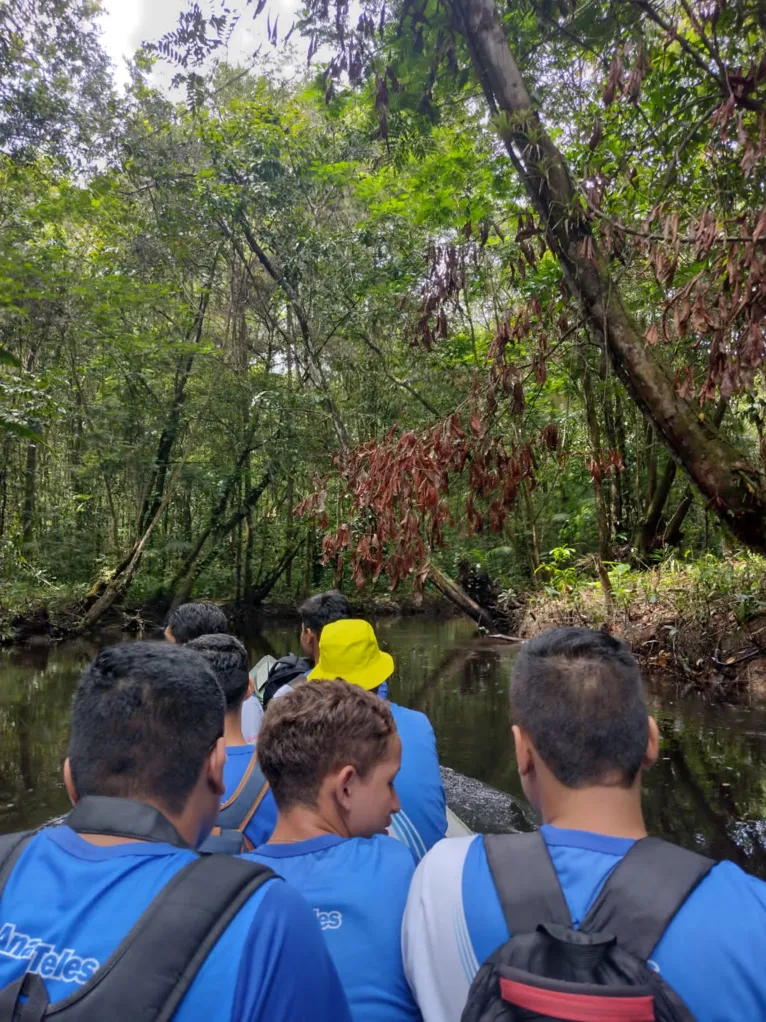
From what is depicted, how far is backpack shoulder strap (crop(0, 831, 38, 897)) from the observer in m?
1.01

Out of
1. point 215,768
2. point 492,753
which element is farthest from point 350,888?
point 492,753

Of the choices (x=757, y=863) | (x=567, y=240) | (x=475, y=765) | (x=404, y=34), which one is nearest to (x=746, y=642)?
(x=475, y=765)

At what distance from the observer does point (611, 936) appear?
93 centimetres

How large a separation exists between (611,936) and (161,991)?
1.81ft

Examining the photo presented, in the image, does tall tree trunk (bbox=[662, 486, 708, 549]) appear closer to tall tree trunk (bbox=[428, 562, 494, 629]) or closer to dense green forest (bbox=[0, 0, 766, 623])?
dense green forest (bbox=[0, 0, 766, 623])

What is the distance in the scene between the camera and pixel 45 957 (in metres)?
0.93

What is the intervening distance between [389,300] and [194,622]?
10.8m

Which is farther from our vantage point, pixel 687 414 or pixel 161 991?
pixel 687 414

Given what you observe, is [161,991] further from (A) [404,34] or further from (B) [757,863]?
(A) [404,34]

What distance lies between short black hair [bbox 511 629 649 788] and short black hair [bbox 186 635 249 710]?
140 cm

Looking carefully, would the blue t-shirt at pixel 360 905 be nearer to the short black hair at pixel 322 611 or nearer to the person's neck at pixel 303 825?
the person's neck at pixel 303 825

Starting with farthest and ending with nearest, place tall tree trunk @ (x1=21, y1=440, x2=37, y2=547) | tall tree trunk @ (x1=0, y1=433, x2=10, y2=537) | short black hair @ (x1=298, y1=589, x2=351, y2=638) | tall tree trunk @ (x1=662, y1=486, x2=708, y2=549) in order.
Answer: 1. tall tree trunk @ (x1=21, y1=440, x2=37, y2=547)
2. tall tree trunk @ (x1=0, y1=433, x2=10, y2=537)
3. tall tree trunk @ (x1=662, y1=486, x2=708, y2=549)
4. short black hair @ (x1=298, y1=589, x2=351, y2=638)

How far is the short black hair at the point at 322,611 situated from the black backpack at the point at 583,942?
2525mm

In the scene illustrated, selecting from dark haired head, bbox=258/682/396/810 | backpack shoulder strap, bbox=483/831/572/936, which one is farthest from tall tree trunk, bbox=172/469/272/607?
backpack shoulder strap, bbox=483/831/572/936
